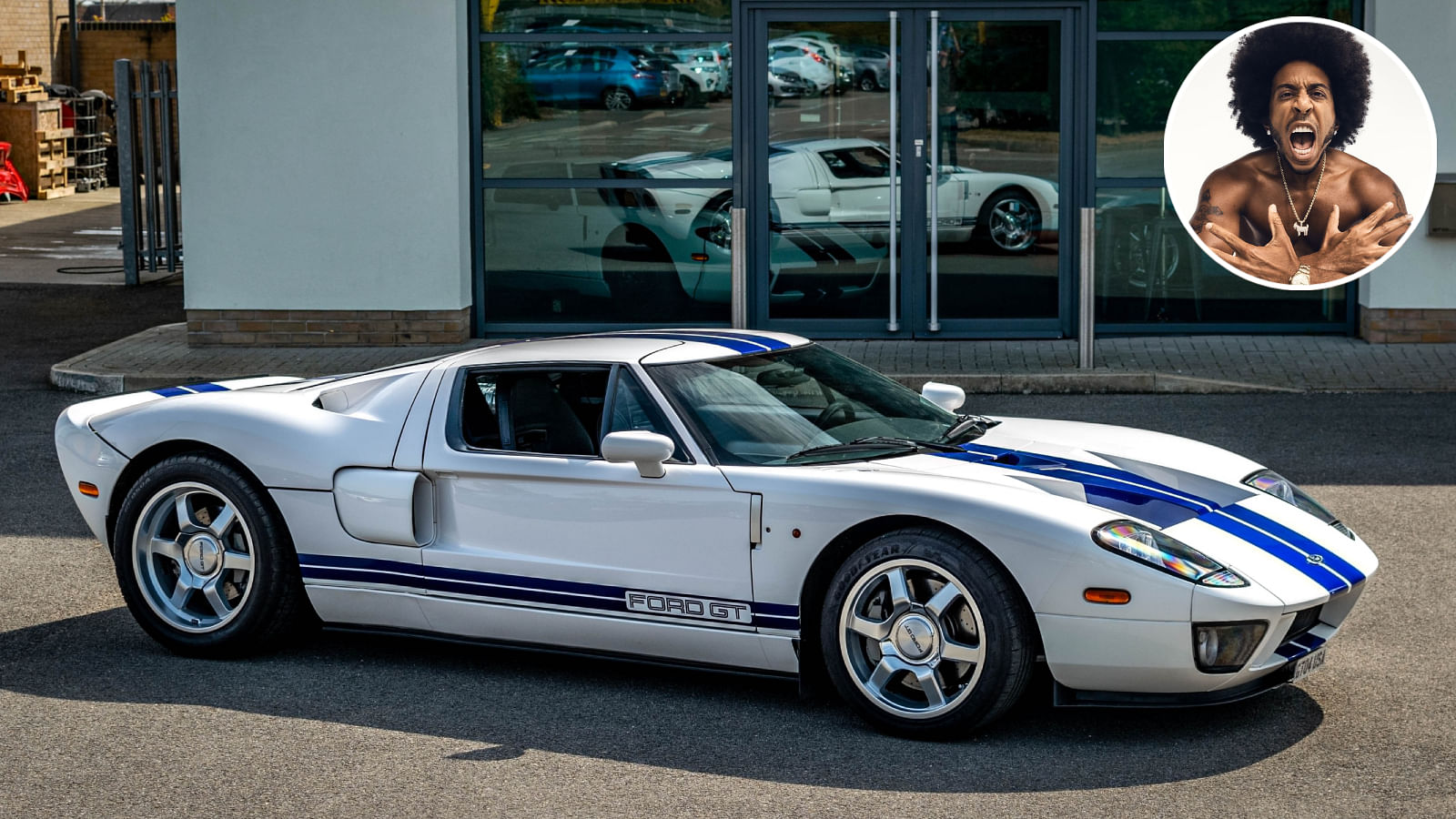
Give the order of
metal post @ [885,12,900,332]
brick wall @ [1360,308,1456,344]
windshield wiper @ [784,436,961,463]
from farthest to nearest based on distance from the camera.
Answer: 1. metal post @ [885,12,900,332]
2. brick wall @ [1360,308,1456,344]
3. windshield wiper @ [784,436,961,463]

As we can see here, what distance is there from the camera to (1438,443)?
9.66 metres

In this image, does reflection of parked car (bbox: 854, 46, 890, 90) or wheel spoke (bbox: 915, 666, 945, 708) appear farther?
reflection of parked car (bbox: 854, 46, 890, 90)

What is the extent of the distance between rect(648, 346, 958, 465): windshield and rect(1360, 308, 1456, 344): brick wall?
7.91 m

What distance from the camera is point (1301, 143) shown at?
985cm

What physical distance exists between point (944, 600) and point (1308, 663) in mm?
1100

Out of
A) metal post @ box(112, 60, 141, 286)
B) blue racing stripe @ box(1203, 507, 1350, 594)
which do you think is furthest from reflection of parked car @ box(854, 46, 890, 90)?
blue racing stripe @ box(1203, 507, 1350, 594)

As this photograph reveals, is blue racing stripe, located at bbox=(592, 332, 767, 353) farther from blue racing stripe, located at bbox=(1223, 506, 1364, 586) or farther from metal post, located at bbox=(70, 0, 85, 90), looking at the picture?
metal post, located at bbox=(70, 0, 85, 90)

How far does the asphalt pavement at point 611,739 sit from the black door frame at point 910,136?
6805mm

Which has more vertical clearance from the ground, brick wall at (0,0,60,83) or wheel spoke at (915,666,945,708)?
brick wall at (0,0,60,83)

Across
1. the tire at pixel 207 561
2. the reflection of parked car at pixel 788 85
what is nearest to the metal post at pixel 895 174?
the reflection of parked car at pixel 788 85

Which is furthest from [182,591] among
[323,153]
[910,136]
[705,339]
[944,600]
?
[910,136]

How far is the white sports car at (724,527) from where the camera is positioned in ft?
16.0

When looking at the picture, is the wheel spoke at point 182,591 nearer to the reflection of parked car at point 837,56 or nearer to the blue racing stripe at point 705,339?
the blue racing stripe at point 705,339

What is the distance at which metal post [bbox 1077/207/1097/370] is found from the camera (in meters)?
11.9
